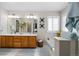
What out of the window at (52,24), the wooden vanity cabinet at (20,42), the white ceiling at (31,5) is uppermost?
the white ceiling at (31,5)

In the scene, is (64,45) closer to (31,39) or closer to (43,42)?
(43,42)

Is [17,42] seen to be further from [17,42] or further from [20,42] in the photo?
[20,42]

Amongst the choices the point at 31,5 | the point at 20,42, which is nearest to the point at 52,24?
the point at 31,5

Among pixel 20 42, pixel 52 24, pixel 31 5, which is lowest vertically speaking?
pixel 20 42

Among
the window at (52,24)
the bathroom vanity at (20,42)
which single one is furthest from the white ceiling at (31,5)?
the bathroom vanity at (20,42)

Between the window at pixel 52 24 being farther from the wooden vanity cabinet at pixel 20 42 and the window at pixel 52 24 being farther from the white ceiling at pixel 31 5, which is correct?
the wooden vanity cabinet at pixel 20 42

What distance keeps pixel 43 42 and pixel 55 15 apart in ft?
3.09

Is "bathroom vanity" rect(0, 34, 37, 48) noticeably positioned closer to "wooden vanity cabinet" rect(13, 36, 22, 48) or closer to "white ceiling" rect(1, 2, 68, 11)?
"wooden vanity cabinet" rect(13, 36, 22, 48)

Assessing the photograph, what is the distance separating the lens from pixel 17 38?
15.5ft

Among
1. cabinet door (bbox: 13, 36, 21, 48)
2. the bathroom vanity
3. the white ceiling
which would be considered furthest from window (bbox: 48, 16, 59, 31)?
cabinet door (bbox: 13, 36, 21, 48)

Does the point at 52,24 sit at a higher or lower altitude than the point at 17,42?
higher

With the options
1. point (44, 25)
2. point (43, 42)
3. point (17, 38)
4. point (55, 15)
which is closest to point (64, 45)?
point (43, 42)

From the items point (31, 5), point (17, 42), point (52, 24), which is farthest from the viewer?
point (17, 42)

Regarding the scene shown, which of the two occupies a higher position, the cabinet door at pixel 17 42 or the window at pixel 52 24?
the window at pixel 52 24
